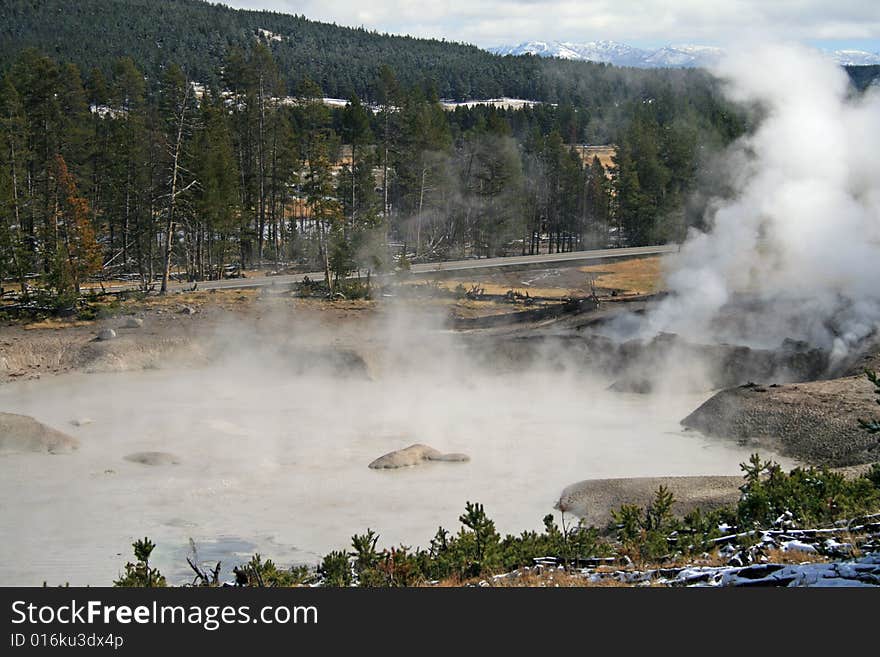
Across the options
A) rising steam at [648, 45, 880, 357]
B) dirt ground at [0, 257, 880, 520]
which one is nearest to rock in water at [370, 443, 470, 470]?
dirt ground at [0, 257, 880, 520]

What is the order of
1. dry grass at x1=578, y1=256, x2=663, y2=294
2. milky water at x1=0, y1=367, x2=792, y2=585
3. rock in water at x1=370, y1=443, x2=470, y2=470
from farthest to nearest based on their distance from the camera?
dry grass at x1=578, y1=256, x2=663, y2=294 → rock in water at x1=370, y1=443, x2=470, y2=470 → milky water at x1=0, y1=367, x2=792, y2=585

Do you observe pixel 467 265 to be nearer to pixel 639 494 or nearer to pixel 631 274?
pixel 631 274

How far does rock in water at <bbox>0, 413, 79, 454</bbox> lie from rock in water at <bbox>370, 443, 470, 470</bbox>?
8227 mm

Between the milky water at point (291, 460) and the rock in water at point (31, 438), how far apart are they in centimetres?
46

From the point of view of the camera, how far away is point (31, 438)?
25.2m

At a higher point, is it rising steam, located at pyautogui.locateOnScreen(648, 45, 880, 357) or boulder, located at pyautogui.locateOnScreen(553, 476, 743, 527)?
rising steam, located at pyautogui.locateOnScreen(648, 45, 880, 357)

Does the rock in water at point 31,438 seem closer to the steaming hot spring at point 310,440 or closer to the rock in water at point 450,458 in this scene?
the steaming hot spring at point 310,440

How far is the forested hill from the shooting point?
119062 millimetres

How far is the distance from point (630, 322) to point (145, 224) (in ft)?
89.4

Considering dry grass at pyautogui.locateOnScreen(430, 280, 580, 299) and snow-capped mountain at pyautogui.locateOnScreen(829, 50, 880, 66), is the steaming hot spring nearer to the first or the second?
dry grass at pyautogui.locateOnScreen(430, 280, 580, 299)

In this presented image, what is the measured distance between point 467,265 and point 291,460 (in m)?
35.8

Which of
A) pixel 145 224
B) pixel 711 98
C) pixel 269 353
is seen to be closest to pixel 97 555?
pixel 269 353

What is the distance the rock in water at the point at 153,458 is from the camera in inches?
955

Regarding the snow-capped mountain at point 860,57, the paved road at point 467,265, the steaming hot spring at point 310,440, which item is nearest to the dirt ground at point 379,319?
the steaming hot spring at point 310,440
